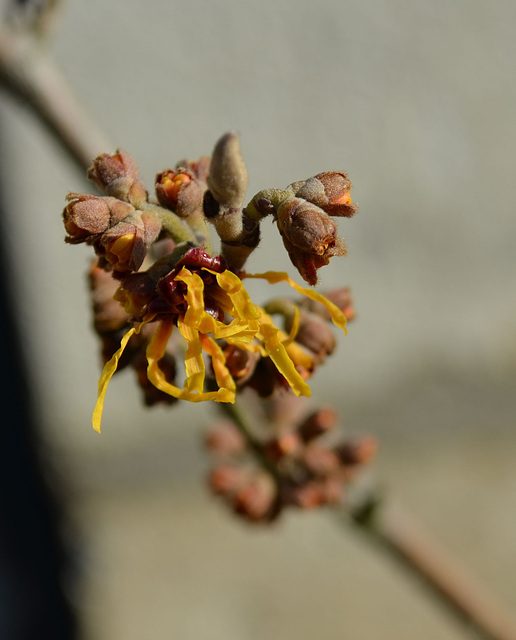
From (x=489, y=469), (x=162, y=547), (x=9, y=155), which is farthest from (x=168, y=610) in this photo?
(x=9, y=155)

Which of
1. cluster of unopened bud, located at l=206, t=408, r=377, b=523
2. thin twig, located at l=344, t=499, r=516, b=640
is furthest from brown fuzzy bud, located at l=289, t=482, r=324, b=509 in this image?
thin twig, located at l=344, t=499, r=516, b=640

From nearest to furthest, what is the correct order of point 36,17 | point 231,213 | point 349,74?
point 231,213, point 36,17, point 349,74

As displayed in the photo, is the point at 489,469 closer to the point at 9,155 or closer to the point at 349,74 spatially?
the point at 349,74

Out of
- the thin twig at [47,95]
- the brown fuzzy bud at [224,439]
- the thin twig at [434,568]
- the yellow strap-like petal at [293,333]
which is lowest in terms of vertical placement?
the thin twig at [434,568]

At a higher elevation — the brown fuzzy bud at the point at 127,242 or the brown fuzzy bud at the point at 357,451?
the brown fuzzy bud at the point at 127,242

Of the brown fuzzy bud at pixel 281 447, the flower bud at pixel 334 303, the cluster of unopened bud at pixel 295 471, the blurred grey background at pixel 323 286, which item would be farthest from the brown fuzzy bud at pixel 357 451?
the blurred grey background at pixel 323 286

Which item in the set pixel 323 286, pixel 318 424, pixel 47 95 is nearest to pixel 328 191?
pixel 318 424

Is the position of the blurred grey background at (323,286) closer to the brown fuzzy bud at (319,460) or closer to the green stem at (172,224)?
the brown fuzzy bud at (319,460)

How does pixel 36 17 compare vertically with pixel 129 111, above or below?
above
